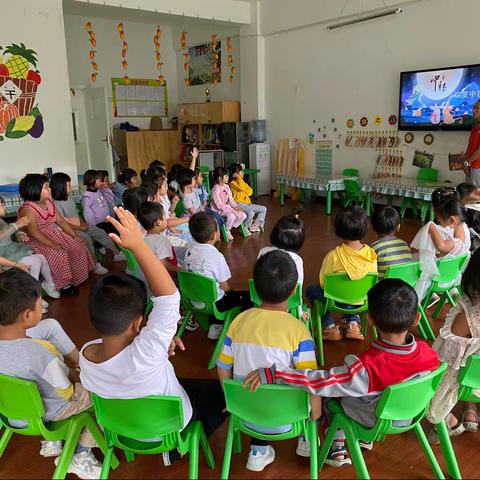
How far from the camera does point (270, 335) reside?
5.15 ft

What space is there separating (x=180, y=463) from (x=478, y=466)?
1153 mm

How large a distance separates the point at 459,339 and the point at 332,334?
111 centimetres

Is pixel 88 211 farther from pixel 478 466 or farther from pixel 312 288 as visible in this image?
pixel 478 466

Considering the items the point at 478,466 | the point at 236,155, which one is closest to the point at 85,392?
the point at 478,466

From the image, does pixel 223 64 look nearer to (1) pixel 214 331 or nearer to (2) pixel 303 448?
(1) pixel 214 331

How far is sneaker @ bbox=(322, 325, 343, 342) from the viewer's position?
286cm

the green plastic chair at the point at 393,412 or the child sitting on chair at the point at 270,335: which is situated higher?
the child sitting on chair at the point at 270,335

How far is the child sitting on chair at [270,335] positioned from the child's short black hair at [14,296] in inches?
27.5

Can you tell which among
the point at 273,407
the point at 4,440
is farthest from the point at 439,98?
the point at 4,440

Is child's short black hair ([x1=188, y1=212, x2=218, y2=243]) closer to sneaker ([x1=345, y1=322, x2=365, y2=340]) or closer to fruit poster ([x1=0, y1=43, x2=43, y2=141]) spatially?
sneaker ([x1=345, y1=322, x2=365, y2=340])

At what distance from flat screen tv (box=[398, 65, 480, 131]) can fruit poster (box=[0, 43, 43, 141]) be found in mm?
4859

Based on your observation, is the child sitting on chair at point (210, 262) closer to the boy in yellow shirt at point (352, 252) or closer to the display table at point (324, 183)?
the boy in yellow shirt at point (352, 252)

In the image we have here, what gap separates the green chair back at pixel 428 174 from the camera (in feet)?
20.0

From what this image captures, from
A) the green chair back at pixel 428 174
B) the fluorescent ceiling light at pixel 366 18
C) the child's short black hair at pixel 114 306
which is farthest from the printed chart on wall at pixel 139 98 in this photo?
the child's short black hair at pixel 114 306
